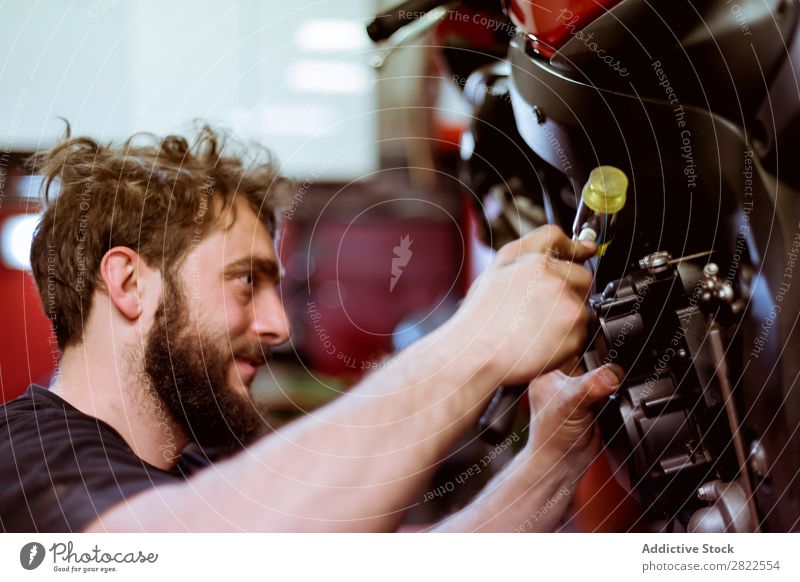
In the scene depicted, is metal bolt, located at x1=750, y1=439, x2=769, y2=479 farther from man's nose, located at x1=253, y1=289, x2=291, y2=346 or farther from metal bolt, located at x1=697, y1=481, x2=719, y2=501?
man's nose, located at x1=253, y1=289, x2=291, y2=346

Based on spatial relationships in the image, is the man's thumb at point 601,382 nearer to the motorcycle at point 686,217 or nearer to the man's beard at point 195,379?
the motorcycle at point 686,217

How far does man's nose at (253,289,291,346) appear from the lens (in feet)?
1.69

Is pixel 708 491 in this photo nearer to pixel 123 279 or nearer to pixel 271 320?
pixel 271 320

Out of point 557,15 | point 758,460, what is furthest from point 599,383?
point 557,15

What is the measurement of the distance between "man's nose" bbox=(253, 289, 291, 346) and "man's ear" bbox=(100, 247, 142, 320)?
83 mm

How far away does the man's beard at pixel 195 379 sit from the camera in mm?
503

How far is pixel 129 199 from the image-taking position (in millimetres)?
513

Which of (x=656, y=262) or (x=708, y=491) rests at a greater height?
(x=656, y=262)

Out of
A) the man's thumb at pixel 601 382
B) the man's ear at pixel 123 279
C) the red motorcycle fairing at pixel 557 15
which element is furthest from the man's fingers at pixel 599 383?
Result: the man's ear at pixel 123 279

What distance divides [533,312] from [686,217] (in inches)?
4.7

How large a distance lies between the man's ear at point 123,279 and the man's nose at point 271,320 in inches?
3.3

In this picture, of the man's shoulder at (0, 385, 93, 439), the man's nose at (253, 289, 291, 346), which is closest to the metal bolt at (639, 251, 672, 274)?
the man's nose at (253, 289, 291, 346)

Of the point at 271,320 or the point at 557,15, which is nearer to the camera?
the point at 557,15
